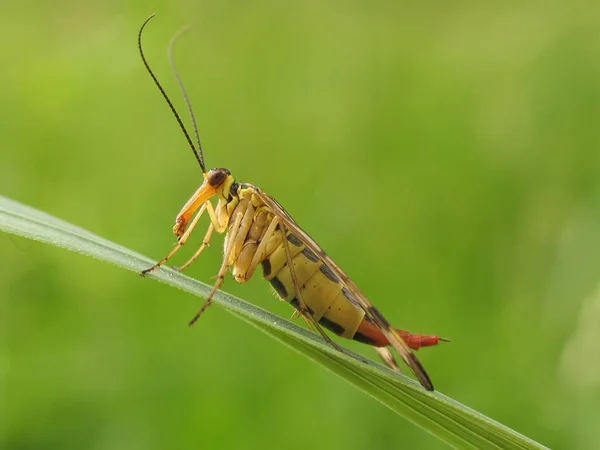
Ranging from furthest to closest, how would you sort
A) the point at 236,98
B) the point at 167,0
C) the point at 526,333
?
the point at 167,0
the point at 236,98
the point at 526,333

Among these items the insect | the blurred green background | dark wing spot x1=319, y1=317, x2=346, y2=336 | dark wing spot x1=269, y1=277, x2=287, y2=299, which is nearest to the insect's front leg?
the insect

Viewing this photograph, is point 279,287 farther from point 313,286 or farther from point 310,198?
point 310,198

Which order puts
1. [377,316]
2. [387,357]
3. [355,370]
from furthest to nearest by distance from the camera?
1. [387,357]
2. [377,316]
3. [355,370]

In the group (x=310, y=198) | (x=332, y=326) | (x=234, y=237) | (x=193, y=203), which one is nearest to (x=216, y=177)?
(x=193, y=203)

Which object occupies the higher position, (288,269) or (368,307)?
(368,307)

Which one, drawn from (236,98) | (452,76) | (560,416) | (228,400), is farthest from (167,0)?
(560,416)

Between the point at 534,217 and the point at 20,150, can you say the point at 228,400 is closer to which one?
the point at 534,217

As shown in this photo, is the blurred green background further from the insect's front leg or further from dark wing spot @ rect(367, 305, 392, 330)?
dark wing spot @ rect(367, 305, 392, 330)

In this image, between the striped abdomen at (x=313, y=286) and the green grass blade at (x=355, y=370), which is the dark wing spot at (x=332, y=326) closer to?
the striped abdomen at (x=313, y=286)
